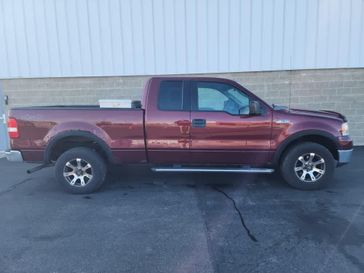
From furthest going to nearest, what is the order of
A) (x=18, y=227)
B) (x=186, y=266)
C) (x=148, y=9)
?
(x=148, y=9) → (x=18, y=227) → (x=186, y=266)

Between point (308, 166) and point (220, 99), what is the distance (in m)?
1.85

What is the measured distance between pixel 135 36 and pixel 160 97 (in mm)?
3894

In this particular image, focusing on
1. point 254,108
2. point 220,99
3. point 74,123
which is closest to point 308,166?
point 254,108

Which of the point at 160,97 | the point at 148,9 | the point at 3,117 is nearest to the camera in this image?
the point at 160,97

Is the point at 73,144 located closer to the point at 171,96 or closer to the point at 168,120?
the point at 168,120

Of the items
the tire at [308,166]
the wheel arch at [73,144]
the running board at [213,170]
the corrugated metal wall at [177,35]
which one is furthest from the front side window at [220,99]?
the corrugated metal wall at [177,35]

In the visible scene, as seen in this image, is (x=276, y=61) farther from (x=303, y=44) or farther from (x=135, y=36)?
(x=135, y=36)

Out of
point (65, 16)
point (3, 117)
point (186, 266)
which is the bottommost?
point (186, 266)

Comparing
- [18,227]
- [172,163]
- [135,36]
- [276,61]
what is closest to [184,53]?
[135,36]

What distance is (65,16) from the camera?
845cm

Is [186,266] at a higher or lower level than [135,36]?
lower

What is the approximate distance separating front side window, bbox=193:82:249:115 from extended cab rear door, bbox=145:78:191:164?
0.22 metres

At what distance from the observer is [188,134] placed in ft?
17.2

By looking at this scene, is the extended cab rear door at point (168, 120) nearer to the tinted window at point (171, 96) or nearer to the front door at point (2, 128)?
the tinted window at point (171, 96)
